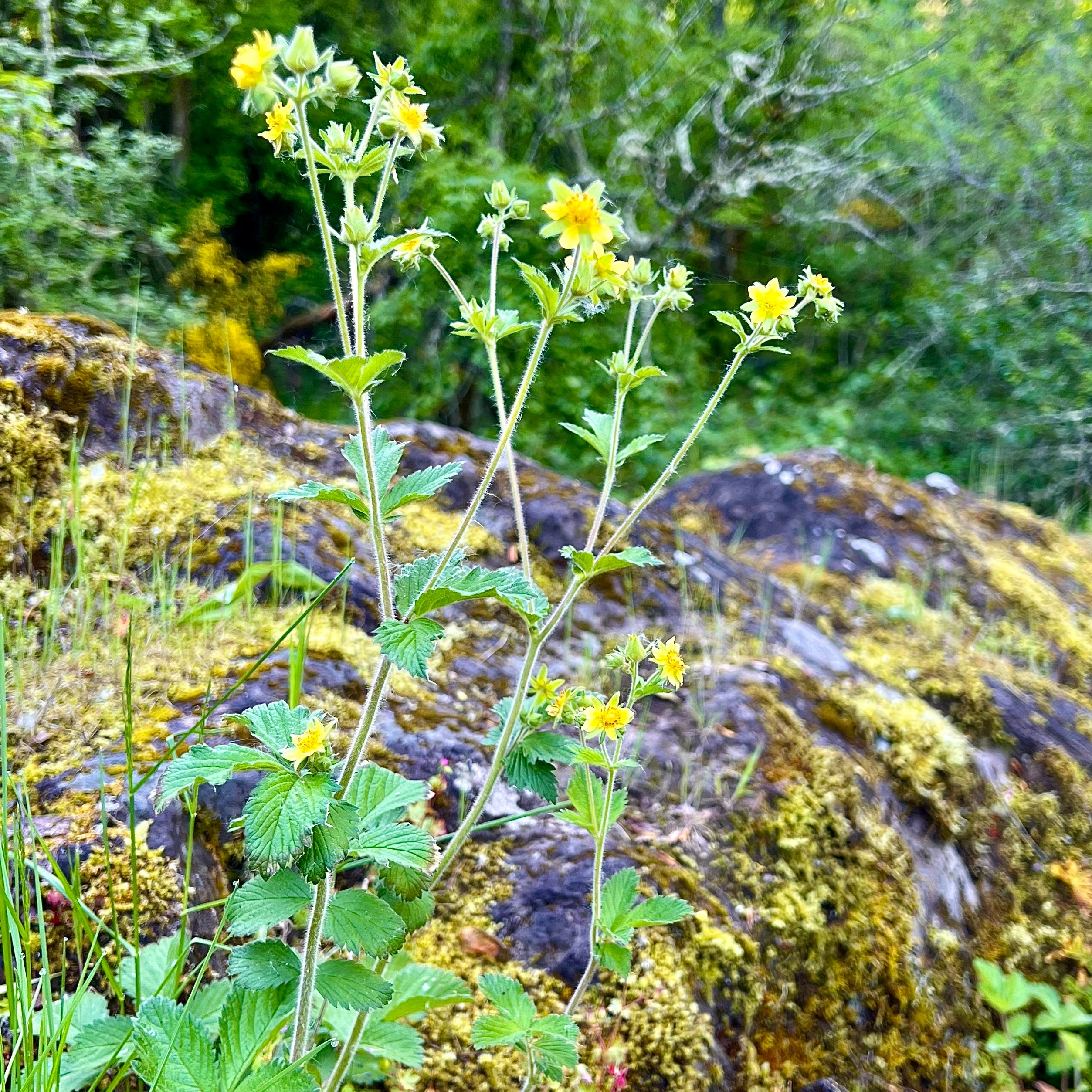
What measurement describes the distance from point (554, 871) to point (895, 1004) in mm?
791

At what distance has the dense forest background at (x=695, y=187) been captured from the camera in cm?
517

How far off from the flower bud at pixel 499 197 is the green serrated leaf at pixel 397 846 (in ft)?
2.80

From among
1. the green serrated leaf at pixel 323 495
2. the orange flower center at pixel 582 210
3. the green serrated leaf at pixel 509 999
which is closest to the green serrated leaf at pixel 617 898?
the green serrated leaf at pixel 509 999

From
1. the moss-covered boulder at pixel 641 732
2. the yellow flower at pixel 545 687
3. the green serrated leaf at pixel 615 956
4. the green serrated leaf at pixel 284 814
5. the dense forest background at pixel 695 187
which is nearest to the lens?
the green serrated leaf at pixel 284 814

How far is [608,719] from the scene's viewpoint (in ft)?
3.57

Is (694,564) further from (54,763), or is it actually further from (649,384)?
(649,384)

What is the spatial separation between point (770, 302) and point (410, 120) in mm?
506

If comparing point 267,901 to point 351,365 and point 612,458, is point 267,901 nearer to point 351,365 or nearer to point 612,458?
point 351,365

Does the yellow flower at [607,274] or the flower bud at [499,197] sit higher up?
the flower bud at [499,197]

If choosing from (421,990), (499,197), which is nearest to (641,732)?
(421,990)

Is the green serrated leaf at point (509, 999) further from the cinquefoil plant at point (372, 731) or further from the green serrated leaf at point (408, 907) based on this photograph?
the green serrated leaf at point (408, 907)

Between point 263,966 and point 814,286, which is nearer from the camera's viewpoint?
point 263,966

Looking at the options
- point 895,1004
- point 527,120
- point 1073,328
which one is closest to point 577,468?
point 527,120

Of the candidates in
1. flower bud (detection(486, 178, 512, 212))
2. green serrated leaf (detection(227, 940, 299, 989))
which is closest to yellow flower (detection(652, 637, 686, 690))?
green serrated leaf (detection(227, 940, 299, 989))
